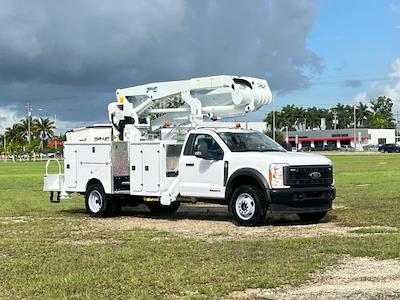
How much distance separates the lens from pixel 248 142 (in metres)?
15.3

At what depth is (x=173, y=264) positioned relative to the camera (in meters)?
9.23

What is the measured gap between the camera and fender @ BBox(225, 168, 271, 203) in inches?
542

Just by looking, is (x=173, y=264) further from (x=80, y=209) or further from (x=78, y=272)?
(x=80, y=209)

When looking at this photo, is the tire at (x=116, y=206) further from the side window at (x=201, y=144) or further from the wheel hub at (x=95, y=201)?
the side window at (x=201, y=144)

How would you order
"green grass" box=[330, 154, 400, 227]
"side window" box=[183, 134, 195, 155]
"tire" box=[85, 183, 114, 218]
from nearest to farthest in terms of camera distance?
"green grass" box=[330, 154, 400, 227] < "side window" box=[183, 134, 195, 155] < "tire" box=[85, 183, 114, 218]

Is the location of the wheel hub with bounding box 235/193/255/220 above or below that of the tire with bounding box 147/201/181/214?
above

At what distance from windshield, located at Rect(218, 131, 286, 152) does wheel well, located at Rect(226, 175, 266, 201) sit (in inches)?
30.1

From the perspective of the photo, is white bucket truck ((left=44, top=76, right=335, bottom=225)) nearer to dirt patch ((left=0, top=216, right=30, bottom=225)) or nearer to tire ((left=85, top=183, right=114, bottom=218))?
tire ((left=85, top=183, right=114, bottom=218))

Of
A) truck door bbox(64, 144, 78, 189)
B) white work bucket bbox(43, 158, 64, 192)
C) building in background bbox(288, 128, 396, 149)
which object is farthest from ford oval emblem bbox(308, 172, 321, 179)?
building in background bbox(288, 128, 396, 149)

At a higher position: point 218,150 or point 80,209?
point 218,150

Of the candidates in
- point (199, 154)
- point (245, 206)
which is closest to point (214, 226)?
point (245, 206)

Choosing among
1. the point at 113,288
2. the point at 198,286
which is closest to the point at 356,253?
the point at 198,286

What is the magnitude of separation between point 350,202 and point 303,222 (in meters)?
4.94

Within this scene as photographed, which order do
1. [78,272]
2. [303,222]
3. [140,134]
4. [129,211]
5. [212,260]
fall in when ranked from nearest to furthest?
[78,272] → [212,260] → [303,222] → [140,134] → [129,211]
